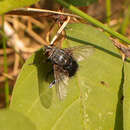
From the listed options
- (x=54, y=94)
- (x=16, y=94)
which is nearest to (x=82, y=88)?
(x=54, y=94)

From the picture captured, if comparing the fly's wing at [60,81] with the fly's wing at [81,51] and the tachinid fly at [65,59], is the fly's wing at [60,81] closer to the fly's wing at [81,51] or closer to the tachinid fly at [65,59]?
the tachinid fly at [65,59]

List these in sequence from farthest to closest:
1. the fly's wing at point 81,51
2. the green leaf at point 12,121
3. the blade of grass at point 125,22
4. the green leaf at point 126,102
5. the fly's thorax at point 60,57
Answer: the blade of grass at point 125,22, the fly's thorax at point 60,57, the fly's wing at point 81,51, the green leaf at point 126,102, the green leaf at point 12,121

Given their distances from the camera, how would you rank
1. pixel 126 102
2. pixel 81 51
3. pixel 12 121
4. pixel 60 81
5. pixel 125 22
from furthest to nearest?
1. pixel 125 22
2. pixel 81 51
3. pixel 60 81
4. pixel 126 102
5. pixel 12 121

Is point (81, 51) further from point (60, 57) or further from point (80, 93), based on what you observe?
point (80, 93)

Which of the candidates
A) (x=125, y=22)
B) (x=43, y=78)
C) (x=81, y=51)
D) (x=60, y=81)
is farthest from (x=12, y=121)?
(x=125, y=22)

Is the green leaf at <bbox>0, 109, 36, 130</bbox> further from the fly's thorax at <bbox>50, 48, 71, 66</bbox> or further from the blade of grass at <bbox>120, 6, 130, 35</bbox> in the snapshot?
the blade of grass at <bbox>120, 6, 130, 35</bbox>

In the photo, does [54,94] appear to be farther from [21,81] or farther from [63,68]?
[63,68]

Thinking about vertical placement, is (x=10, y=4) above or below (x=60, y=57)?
above

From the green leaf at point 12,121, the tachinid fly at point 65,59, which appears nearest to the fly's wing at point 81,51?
the tachinid fly at point 65,59
